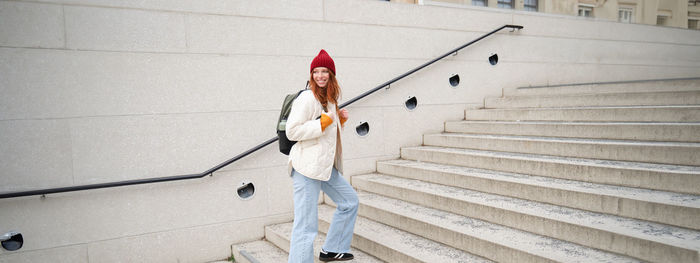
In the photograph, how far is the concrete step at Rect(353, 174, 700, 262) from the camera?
8.86 ft

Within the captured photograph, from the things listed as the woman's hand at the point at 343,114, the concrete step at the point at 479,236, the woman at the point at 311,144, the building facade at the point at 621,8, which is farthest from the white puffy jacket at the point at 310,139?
the building facade at the point at 621,8

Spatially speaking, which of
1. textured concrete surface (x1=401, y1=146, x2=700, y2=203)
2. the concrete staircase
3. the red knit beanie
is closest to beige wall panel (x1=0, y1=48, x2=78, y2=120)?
the concrete staircase

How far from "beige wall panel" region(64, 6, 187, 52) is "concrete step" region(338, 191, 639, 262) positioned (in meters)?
2.77

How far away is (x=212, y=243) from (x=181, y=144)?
115 centimetres

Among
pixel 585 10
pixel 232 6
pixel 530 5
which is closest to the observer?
pixel 232 6

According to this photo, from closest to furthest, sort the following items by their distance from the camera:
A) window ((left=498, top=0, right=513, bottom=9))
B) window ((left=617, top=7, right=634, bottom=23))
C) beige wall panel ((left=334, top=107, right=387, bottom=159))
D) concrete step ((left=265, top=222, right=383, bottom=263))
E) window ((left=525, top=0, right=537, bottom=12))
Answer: concrete step ((left=265, top=222, right=383, bottom=263)), beige wall panel ((left=334, top=107, right=387, bottom=159)), window ((left=498, top=0, right=513, bottom=9)), window ((left=525, top=0, right=537, bottom=12)), window ((left=617, top=7, right=634, bottom=23))

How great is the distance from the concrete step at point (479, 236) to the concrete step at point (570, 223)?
2.2 inches

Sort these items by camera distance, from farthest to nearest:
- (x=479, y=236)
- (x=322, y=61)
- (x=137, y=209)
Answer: (x=137, y=209) → (x=479, y=236) → (x=322, y=61)

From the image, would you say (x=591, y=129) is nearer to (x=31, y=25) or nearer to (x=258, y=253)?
(x=258, y=253)

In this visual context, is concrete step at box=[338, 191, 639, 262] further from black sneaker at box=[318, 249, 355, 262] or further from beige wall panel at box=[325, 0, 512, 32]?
beige wall panel at box=[325, 0, 512, 32]

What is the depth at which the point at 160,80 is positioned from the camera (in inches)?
172

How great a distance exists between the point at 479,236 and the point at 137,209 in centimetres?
336

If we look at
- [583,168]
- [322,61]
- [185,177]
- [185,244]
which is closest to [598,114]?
[583,168]

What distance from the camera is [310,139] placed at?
120 inches
